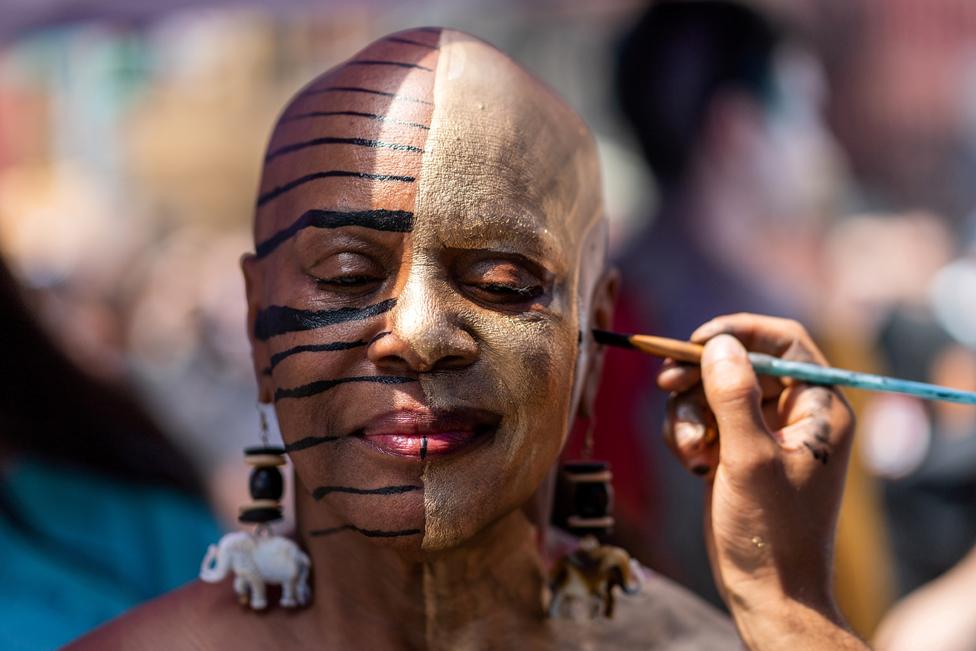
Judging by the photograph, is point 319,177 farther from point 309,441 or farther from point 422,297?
point 309,441

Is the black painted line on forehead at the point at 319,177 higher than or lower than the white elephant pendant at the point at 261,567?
higher

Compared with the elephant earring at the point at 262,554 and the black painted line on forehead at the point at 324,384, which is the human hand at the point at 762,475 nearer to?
the black painted line on forehead at the point at 324,384

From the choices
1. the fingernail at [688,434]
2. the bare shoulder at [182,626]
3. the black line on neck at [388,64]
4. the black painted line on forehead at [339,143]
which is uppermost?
the black line on neck at [388,64]

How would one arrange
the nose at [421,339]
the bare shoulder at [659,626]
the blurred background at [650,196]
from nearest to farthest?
the nose at [421,339] → the bare shoulder at [659,626] → the blurred background at [650,196]

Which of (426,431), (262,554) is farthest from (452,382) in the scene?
(262,554)

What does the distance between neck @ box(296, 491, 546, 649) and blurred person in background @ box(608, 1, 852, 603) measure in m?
1.95

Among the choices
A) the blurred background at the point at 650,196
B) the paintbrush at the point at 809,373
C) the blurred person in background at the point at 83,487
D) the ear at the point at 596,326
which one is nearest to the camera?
the paintbrush at the point at 809,373

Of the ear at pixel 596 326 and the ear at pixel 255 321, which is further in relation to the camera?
the ear at pixel 596 326

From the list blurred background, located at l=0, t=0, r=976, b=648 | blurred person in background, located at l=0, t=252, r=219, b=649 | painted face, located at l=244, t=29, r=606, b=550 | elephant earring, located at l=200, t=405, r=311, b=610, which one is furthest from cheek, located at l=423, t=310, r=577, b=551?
blurred person in background, located at l=0, t=252, r=219, b=649

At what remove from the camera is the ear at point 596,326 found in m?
2.09

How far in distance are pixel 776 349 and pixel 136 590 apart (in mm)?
1668

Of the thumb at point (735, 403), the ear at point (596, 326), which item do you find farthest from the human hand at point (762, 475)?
the ear at point (596, 326)

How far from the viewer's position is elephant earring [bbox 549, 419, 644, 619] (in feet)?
6.99

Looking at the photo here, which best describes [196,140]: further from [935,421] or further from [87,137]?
[935,421]
